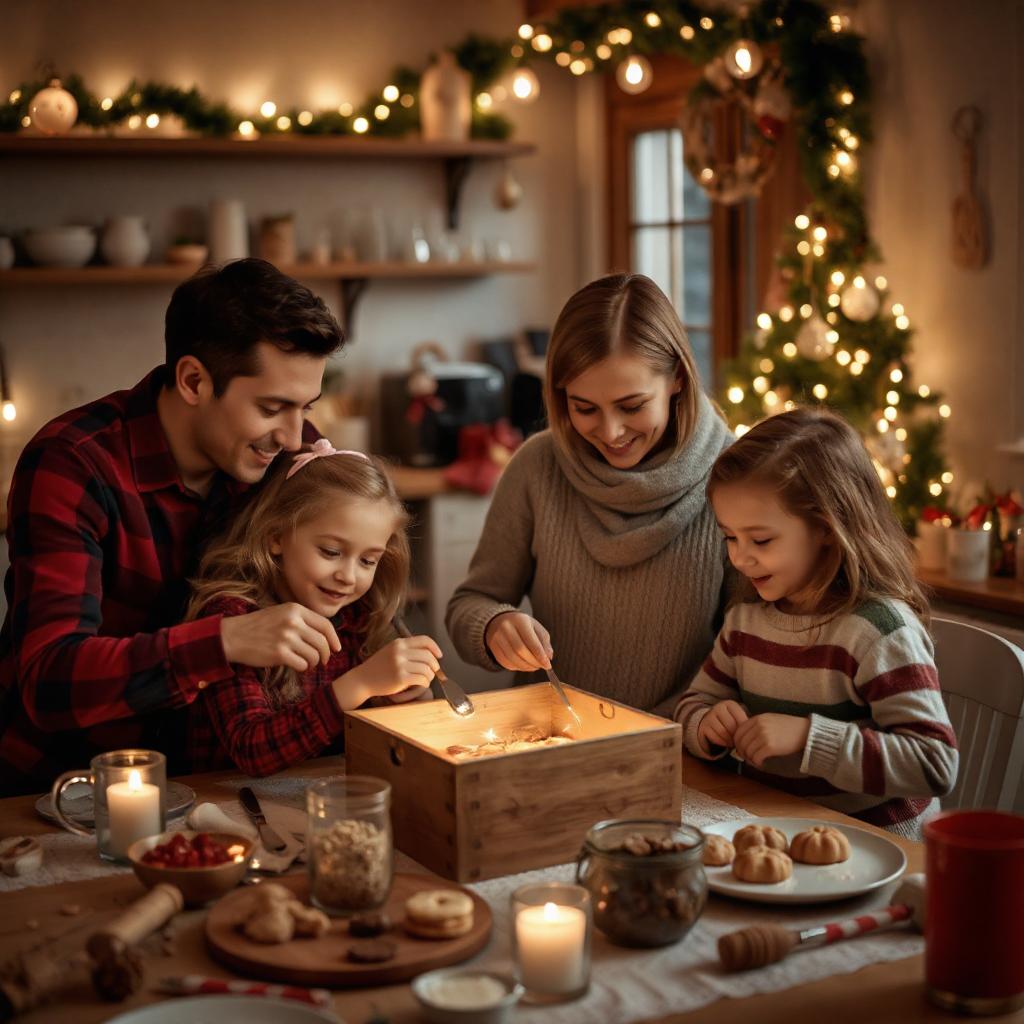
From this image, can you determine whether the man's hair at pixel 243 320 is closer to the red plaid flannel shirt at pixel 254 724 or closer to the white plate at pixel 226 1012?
the red plaid flannel shirt at pixel 254 724

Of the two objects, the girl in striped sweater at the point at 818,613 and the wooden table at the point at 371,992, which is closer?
the wooden table at the point at 371,992

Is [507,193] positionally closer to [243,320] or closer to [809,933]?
[243,320]

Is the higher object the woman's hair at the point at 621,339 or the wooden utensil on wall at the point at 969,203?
the wooden utensil on wall at the point at 969,203

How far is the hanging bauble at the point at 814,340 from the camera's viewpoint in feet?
12.5

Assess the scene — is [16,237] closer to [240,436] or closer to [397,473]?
[397,473]

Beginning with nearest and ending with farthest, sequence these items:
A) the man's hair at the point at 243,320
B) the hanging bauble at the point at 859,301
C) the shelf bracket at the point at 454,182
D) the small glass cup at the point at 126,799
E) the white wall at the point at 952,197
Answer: the small glass cup at the point at 126,799, the man's hair at the point at 243,320, the white wall at the point at 952,197, the hanging bauble at the point at 859,301, the shelf bracket at the point at 454,182

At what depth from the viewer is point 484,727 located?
72.2 inches

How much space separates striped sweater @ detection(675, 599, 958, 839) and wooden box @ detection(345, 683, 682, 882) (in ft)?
0.74

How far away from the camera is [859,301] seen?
12.3 feet

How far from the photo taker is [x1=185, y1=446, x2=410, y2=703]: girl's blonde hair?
199cm

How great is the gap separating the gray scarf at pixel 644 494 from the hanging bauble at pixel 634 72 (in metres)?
2.45

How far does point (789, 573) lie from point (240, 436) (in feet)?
2.45

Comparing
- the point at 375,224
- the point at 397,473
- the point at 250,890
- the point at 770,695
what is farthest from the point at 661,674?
the point at 375,224

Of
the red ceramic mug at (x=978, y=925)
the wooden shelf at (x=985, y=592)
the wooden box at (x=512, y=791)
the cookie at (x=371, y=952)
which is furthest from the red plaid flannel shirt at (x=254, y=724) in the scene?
the wooden shelf at (x=985, y=592)
